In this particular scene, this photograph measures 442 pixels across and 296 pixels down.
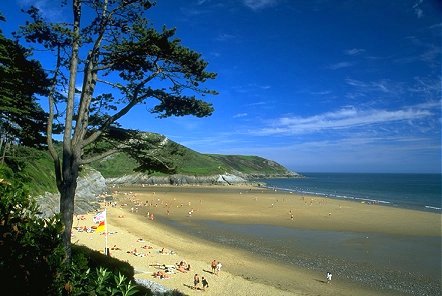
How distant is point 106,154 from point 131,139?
92cm

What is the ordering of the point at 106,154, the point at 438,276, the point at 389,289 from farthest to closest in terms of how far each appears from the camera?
1. the point at 438,276
2. the point at 389,289
3. the point at 106,154

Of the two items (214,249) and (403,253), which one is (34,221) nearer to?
(214,249)

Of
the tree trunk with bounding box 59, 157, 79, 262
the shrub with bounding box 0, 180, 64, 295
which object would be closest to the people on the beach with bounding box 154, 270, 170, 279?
the tree trunk with bounding box 59, 157, 79, 262

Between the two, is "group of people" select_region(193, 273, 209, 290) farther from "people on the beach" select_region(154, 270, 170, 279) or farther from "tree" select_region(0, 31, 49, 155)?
"tree" select_region(0, 31, 49, 155)

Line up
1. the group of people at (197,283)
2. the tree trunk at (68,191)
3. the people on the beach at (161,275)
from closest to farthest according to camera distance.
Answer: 1. the tree trunk at (68,191)
2. the group of people at (197,283)
3. the people on the beach at (161,275)

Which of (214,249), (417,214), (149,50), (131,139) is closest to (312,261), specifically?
(214,249)

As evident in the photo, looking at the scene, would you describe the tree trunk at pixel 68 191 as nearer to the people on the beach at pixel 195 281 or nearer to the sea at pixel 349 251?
the people on the beach at pixel 195 281

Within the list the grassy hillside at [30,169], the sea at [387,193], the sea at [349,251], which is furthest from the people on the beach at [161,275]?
the sea at [387,193]

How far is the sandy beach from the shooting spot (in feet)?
61.3

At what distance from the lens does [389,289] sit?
18.9 m

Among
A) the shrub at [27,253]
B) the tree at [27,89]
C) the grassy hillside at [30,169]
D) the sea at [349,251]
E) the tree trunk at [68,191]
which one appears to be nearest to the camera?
the shrub at [27,253]

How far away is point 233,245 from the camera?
28219mm

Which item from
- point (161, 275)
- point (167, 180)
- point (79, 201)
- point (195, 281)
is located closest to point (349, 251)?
point (195, 281)

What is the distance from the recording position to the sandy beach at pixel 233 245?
735 inches
